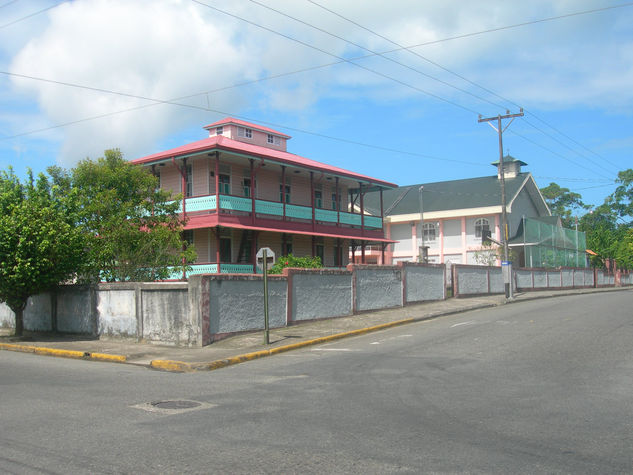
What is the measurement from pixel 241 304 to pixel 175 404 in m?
8.19

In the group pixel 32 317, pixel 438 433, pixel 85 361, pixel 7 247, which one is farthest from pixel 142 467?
pixel 32 317

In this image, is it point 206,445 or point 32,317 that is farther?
point 32,317

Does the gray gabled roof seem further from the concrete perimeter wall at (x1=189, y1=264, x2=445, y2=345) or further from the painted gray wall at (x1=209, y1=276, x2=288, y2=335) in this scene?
the painted gray wall at (x1=209, y1=276, x2=288, y2=335)

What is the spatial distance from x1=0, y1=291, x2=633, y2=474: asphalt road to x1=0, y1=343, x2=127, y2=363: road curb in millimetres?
Answer: 1027

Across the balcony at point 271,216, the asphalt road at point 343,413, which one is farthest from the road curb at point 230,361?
the balcony at point 271,216

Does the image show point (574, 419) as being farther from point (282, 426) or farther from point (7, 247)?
point (7, 247)

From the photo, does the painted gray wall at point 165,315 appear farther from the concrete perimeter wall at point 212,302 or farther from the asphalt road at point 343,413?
the asphalt road at point 343,413

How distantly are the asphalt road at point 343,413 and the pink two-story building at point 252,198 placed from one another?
514 inches

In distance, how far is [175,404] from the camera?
833cm

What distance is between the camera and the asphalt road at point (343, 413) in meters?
5.47

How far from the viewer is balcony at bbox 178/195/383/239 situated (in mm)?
25656

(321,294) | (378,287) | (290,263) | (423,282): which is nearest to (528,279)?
(423,282)

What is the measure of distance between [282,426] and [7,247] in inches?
518

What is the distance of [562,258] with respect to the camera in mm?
49094
